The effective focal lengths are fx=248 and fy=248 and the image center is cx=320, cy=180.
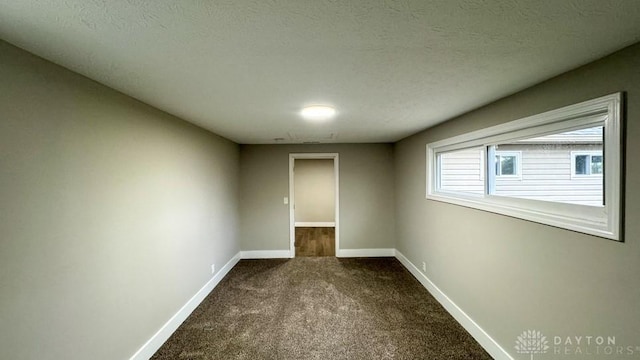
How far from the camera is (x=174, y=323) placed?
2.54m

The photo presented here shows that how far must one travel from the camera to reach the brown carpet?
223cm

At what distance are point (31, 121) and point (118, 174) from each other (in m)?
0.63

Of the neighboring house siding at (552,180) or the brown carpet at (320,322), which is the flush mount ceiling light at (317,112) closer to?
the neighboring house siding at (552,180)

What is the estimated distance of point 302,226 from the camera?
26.1 ft

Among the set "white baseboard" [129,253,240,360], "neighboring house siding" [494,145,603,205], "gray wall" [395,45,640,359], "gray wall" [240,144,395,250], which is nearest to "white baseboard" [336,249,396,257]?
"gray wall" [240,144,395,250]

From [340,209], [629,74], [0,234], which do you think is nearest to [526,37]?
[629,74]

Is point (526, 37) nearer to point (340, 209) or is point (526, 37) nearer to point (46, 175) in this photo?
point (46, 175)

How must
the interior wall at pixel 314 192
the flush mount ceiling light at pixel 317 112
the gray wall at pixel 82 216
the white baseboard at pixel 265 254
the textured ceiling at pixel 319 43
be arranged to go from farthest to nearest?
the interior wall at pixel 314 192
the white baseboard at pixel 265 254
the flush mount ceiling light at pixel 317 112
the gray wall at pixel 82 216
the textured ceiling at pixel 319 43

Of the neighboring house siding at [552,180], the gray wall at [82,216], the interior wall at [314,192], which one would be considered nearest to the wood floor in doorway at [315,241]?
the interior wall at [314,192]

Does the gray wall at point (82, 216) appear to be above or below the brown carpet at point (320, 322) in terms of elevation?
above

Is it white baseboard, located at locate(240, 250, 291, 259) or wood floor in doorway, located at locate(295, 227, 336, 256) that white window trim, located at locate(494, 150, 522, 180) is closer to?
wood floor in doorway, located at locate(295, 227, 336, 256)

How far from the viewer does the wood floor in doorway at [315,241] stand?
5.25 metres

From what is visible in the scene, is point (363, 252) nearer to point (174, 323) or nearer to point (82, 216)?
point (174, 323)

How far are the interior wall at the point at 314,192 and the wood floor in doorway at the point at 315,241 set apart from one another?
0.48 meters
